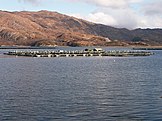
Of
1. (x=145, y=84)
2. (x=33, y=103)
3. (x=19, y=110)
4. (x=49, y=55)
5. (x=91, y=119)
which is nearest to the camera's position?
(x=91, y=119)

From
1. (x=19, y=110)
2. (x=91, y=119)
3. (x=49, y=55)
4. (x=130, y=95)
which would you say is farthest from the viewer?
(x=49, y=55)

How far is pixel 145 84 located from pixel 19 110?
24830 millimetres

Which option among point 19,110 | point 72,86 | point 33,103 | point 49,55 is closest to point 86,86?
point 72,86

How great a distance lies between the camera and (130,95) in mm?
44500

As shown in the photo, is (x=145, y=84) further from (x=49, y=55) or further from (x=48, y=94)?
(x=49, y=55)

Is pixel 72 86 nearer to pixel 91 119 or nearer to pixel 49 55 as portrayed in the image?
pixel 91 119

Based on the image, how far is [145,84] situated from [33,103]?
21636 mm

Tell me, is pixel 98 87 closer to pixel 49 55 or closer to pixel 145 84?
pixel 145 84

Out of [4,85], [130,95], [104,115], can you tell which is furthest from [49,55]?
Result: [104,115]

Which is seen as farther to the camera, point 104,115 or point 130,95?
point 130,95

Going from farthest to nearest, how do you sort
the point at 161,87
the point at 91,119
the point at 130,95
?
the point at 161,87
the point at 130,95
the point at 91,119

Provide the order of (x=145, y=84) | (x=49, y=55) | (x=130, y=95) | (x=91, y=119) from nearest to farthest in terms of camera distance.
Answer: (x=91, y=119), (x=130, y=95), (x=145, y=84), (x=49, y=55)

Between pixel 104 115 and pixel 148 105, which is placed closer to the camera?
pixel 104 115

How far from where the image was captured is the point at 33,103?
39.3 meters
